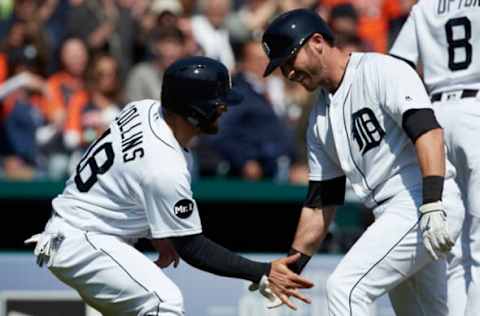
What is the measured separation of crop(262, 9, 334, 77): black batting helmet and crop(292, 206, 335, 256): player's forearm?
2.70ft

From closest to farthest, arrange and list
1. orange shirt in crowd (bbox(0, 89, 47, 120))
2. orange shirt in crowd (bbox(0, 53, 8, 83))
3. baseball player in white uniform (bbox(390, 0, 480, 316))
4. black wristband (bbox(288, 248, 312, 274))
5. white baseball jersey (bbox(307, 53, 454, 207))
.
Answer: white baseball jersey (bbox(307, 53, 454, 207)) < baseball player in white uniform (bbox(390, 0, 480, 316)) < black wristband (bbox(288, 248, 312, 274)) < orange shirt in crowd (bbox(0, 89, 47, 120)) < orange shirt in crowd (bbox(0, 53, 8, 83))

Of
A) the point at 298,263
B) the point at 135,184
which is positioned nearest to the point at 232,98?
the point at 135,184

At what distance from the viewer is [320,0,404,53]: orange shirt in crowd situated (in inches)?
434

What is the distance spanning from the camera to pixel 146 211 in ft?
18.6

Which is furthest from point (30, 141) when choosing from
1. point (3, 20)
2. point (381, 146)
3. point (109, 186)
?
point (381, 146)

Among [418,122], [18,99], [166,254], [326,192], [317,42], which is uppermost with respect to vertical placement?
[317,42]

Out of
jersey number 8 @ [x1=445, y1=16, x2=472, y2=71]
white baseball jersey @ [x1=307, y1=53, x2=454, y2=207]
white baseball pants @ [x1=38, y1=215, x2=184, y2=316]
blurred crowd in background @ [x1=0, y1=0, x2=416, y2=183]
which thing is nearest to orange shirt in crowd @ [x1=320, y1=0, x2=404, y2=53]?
blurred crowd in background @ [x1=0, y1=0, x2=416, y2=183]

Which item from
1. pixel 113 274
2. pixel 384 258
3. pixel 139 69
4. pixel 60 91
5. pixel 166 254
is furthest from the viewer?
pixel 139 69

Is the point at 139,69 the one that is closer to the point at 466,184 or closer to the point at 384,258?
the point at 466,184

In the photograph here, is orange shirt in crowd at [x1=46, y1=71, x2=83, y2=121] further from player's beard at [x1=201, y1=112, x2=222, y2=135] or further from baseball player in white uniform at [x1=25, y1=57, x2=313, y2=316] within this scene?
player's beard at [x1=201, y1=112, x2=222, y2=135]

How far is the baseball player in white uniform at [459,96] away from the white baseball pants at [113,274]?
4.78 feet

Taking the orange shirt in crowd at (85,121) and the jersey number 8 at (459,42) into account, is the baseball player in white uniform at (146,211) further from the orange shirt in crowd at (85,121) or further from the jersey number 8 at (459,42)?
the orange shirt in crowd at (85,121)

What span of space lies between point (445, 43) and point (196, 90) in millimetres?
1358

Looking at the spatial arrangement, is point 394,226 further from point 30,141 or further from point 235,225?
point 30,141
